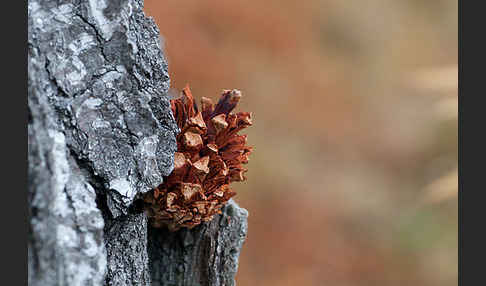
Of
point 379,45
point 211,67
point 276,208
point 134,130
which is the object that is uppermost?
point 379,45

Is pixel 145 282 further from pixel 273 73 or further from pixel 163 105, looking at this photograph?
pixel 273 73

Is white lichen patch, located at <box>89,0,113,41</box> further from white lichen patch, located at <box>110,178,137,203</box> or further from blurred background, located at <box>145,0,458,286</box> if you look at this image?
blurred background, located at <box>145,0,458,286</box>

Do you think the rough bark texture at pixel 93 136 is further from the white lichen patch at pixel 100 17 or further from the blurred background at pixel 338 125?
the blurred background at pixel 338 125

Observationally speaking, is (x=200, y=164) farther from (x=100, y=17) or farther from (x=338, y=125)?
(x=338, y=125)

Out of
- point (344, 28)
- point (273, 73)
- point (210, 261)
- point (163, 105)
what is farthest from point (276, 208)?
point (163, 105)

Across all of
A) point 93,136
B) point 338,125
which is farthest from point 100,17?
point 338,125

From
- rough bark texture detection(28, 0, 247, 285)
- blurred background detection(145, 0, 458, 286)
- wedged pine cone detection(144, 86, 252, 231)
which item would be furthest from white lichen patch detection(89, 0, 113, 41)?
blurred background detection(145, 0, 458, 286)

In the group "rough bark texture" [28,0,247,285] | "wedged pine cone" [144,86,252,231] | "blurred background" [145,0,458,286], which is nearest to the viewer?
"rough bark texture" [28,0,247,285]
